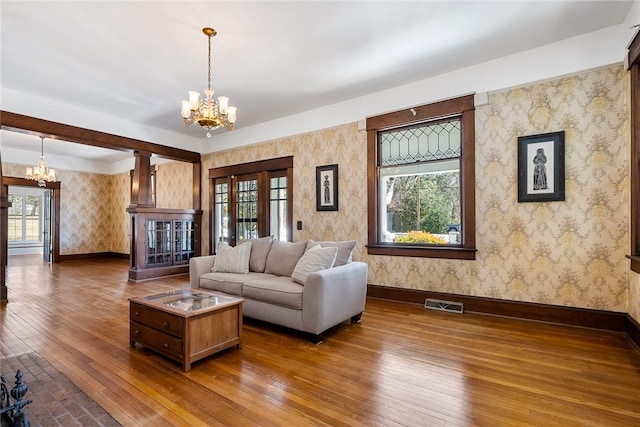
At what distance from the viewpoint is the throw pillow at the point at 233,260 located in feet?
13.4

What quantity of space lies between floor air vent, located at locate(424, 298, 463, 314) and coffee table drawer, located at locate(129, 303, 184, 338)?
311 cm

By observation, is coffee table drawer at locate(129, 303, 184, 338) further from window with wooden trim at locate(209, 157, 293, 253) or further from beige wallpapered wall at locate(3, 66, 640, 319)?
window with wooden trim at locate(209, 157, 293, 253)

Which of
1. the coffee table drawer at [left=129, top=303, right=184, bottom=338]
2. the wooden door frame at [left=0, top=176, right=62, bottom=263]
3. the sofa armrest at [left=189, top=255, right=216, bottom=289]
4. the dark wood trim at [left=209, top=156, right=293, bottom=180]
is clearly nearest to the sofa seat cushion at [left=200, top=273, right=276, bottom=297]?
the sofa armrest at [left=189, top=255, right=216, bottom=289]

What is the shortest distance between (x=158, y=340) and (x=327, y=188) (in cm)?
344

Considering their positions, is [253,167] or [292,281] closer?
[292,281]

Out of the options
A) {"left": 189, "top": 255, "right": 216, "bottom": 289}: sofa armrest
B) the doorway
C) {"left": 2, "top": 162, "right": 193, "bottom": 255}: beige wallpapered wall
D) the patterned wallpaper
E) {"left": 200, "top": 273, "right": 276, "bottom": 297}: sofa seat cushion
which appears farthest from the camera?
the doorway

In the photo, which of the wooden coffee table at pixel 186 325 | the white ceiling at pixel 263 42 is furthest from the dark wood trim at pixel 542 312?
the white ceiling at pixel 263 42

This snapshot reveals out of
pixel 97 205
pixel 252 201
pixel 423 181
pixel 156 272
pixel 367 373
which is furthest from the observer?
pixel 97 205

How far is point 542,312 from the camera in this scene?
143 inches

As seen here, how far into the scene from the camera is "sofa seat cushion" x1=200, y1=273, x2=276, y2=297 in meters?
3.66

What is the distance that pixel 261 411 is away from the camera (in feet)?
6.34

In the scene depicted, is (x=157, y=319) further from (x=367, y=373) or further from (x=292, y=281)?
(x=367, y=373)

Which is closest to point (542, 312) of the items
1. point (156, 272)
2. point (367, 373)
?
point (367, 373)

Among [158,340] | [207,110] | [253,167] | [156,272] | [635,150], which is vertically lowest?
[156,272]
